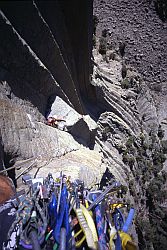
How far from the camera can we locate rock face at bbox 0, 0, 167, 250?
3562mm

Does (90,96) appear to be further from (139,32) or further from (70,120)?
(139,32)

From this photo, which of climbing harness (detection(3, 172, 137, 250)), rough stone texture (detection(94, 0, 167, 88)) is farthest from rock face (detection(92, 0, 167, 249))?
climbing harness (detection(3, 172, 137, 250))

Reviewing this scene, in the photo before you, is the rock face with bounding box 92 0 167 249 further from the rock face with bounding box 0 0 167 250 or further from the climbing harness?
the climbing harness

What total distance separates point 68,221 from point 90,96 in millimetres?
6033

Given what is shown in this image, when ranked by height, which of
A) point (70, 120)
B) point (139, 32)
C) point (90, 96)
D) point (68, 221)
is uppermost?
point (139, 32)

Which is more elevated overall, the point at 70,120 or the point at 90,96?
the point at 90,96

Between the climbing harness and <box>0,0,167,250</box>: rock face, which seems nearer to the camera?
the climbing harness

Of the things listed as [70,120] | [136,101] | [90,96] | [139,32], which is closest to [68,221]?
[70,120]

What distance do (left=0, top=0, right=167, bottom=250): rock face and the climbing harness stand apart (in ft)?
3.49

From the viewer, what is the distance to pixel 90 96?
7.79 metres

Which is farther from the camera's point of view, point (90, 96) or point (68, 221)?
point (90, 96)

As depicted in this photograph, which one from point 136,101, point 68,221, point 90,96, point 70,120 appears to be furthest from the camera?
point 136,101

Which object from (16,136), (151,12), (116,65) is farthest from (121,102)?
(16,136)

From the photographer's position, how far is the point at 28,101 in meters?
4.32
